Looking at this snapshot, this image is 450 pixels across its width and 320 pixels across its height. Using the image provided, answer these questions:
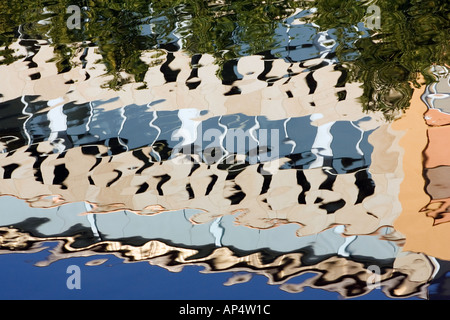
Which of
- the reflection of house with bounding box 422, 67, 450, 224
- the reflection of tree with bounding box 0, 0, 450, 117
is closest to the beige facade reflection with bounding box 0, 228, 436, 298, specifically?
the reflection of house with bounding box 422, 67, 450, 224

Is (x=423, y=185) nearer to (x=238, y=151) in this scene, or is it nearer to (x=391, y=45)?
(x=238, y=151)

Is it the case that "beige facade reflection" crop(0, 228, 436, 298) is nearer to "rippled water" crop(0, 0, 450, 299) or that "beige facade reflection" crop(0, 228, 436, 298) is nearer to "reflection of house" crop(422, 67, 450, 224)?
"rippled water" crop(0, 0, 450, 299)

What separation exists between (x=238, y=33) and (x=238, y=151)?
1287 millimetres

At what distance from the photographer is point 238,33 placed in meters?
3.50

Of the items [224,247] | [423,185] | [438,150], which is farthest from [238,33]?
[224,247]

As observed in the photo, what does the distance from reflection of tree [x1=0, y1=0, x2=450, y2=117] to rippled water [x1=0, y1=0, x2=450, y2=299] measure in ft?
0.05

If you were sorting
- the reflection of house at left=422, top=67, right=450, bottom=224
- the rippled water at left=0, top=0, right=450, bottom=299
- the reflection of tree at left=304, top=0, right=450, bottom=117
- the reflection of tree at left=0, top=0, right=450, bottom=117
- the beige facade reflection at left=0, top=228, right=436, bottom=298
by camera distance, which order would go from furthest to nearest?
the reflection of tree at left=0, top=0, right=450, bottom=117
the reflection of tree at left=304, top=0, right=450, bottom=117
the reflection of house at left=422, top=67, right=450, bottom=224
the rippled water at left=0, top=0, right=450, bottom=299
the beige facade reflection at left=0, top=228, right=436, bottom=298

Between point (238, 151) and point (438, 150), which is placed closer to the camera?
point (438, 150)

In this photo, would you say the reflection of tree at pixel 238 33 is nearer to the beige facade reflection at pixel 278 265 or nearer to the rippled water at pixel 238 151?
the rippled water at pixel 238 151

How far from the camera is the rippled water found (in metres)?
1.86

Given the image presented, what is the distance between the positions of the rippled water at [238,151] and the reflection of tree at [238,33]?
1 centimetres

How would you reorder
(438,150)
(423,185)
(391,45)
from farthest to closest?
(391,45) < (438,150) < (423,185)

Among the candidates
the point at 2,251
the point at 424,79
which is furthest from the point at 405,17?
the point at 2,251
